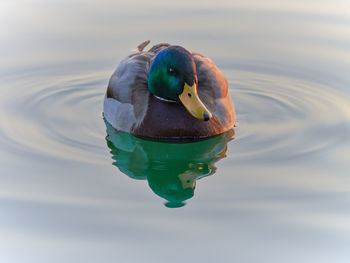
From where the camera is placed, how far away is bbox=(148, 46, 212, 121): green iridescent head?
7.72 metres

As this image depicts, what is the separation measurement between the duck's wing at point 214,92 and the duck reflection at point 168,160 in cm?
22

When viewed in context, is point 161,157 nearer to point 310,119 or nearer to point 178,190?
point 178,190

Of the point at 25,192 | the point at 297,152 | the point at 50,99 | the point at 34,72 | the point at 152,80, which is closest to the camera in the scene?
Answer: the point at 25,192

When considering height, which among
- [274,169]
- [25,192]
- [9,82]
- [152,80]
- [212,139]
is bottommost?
[25,192]

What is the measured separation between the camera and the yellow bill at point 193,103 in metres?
7.62

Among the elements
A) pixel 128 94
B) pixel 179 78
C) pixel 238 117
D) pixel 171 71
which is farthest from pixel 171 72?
pixel 238 117

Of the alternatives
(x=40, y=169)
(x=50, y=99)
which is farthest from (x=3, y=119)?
(x=40, y=169)

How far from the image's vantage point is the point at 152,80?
821cm

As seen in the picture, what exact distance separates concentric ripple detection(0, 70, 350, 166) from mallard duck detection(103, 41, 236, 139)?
0.30 m

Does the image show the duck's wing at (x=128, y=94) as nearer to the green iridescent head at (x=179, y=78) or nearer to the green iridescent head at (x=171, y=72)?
the green iridescent head at (x=171, y=72)

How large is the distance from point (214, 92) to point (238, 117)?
53 centimetres

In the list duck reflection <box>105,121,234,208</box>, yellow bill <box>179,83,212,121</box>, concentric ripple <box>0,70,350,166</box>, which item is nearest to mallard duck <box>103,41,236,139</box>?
yellow bill <box>179,83,212,121</box>

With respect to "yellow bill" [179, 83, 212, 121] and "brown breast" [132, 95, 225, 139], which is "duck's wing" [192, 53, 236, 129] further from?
"yellow bill" [179, 83, 212, 121]

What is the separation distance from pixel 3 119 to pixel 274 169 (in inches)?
131
